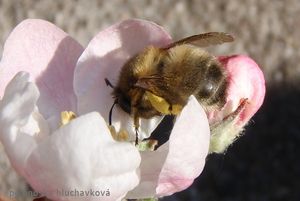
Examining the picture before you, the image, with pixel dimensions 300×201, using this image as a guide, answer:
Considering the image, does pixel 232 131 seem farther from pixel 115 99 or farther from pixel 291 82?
pixel 291 82

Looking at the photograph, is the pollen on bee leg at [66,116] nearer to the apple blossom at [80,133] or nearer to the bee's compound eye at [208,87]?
the apple blossom at [80,133]

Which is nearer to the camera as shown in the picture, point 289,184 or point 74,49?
point 74,49

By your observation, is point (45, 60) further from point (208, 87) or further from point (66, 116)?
point (208, 87)

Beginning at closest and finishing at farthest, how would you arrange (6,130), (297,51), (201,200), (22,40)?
(6,130) → (22,40) → (201,200) → (297,51)

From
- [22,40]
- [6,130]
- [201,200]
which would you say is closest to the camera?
[6,130]

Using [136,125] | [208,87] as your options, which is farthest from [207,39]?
[136,125]

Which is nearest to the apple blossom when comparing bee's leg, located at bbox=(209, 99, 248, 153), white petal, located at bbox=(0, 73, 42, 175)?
white petal, located at bbox=(0, 73, 42, 175)

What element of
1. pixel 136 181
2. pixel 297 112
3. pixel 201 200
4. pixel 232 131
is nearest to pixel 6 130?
pixel 136 181
